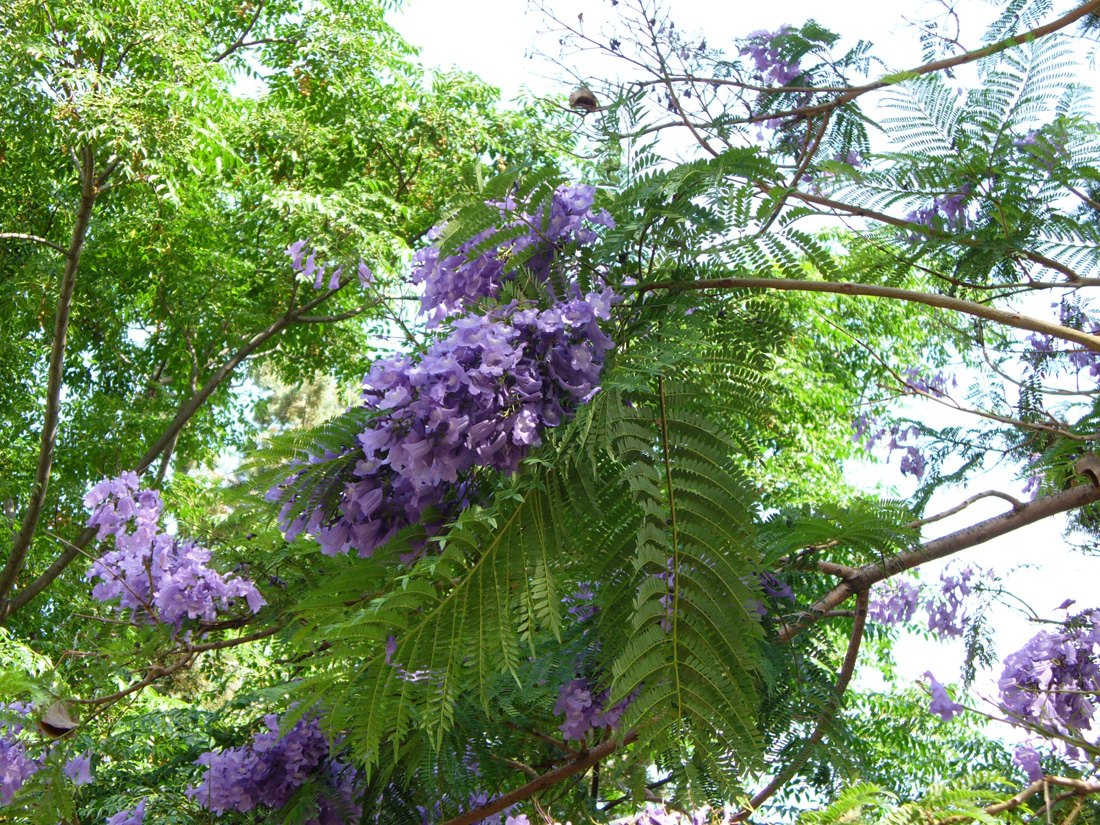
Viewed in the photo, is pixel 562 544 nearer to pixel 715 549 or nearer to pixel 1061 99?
pixel 715 549

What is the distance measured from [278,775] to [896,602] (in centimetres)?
305

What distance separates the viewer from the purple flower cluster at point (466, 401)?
1.52m

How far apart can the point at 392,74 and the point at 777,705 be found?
8074 mm

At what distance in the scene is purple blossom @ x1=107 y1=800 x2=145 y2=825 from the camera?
11.2 ft

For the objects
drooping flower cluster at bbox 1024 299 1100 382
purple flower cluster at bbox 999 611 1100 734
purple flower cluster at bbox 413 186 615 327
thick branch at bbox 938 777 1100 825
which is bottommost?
thick branch at bbox 938 777 1100 825

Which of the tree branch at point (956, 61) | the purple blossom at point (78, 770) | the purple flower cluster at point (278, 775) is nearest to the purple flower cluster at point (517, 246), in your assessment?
the tree branch at point (956, 61)

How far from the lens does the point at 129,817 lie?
3.45 metres

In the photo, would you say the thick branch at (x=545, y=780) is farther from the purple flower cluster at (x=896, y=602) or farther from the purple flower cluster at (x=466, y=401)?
the purple flower cluster at (x=896, y=602)

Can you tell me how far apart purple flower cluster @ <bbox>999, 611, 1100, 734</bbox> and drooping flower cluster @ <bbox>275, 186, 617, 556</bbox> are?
2.30 m

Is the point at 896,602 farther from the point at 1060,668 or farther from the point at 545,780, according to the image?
the point at 545,780

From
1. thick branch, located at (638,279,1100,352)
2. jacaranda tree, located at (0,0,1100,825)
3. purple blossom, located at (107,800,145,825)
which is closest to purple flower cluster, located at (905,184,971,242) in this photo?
jacaranda tree, located at (0,0,1100,825)

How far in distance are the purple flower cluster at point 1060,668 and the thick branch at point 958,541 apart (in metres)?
0.86

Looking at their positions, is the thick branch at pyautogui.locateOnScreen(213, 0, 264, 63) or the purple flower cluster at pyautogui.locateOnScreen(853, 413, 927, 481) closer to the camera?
the purple flower cluster at pyautogui.locateOnScreen(853, 413, 927, 481)

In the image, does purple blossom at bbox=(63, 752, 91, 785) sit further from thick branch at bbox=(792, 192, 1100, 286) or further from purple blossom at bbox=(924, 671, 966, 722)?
thick branch at bbox=(792, 192, 1100, 286)
